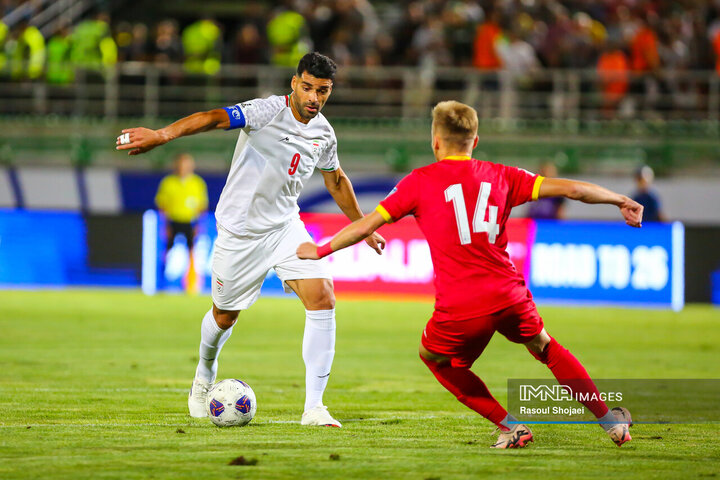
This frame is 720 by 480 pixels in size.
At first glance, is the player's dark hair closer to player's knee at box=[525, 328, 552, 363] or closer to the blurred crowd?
player's knee at box=[525, 328, 552, 363]

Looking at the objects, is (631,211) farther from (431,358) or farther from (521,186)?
(431,358)

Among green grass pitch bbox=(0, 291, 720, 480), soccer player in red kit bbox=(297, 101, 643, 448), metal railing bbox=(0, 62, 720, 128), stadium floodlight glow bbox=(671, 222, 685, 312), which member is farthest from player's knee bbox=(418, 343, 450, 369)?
metal railing bbox=(0, 62, 720, 128)

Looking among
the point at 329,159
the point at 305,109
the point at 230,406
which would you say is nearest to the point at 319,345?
the point at 230,406

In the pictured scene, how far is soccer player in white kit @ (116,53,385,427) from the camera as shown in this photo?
6504 mm

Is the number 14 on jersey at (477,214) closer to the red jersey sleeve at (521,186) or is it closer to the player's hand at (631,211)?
the red jersey sleeve at (521,186)

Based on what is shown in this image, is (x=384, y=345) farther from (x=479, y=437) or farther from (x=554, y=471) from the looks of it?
(x=554, y=471)

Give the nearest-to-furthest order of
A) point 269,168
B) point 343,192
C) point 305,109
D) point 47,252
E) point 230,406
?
point 230,406
point 305,109
point 269,168
point 343,192
point 47,252

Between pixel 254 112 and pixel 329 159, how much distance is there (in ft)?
2.39

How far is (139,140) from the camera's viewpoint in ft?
18.7

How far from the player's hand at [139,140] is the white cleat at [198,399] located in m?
1.74

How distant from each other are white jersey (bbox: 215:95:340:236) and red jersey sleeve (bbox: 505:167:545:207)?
157 cm

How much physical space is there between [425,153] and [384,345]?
31.8 ft

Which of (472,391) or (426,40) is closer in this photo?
(472,391)

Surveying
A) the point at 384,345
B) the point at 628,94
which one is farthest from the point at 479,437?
the point at 628,94
